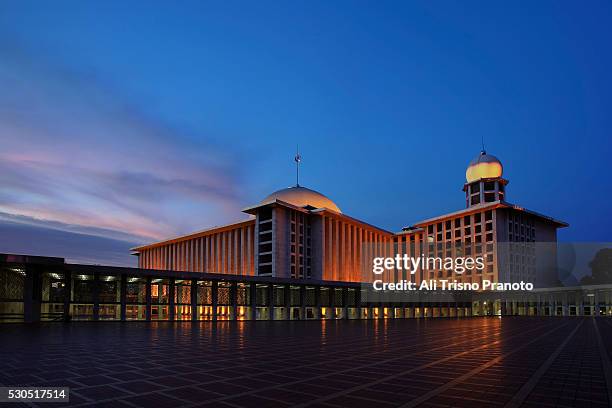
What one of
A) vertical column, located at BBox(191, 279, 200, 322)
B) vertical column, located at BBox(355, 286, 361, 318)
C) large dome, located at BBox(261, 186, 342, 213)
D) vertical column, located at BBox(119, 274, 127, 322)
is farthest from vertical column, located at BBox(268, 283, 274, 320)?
large dome, located at BBox(261, 186, 342, 213)

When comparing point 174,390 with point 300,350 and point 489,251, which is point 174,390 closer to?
point 300,350

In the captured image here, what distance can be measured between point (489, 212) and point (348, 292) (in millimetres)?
48699

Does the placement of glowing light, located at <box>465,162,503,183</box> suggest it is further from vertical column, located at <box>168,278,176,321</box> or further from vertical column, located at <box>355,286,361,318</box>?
vertical column, located at <box>168,278,176,321</box>

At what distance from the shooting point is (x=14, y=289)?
3691cm

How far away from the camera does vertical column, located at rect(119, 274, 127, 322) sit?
4241 centimetres

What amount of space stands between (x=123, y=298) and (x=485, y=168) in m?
91.1

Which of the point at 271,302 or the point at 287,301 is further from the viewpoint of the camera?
the point at 287,301

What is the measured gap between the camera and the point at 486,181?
111 m

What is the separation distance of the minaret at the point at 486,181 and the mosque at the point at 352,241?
0.22 metres

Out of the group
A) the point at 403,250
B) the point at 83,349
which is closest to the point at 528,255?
the point at 403,250

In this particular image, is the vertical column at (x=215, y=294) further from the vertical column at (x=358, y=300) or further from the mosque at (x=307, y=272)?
the vertical column at (x=358, y=300)

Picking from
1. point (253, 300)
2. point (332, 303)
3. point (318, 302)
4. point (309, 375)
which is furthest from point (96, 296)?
point (309, 375)

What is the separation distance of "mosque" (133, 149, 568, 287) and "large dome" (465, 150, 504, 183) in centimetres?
22

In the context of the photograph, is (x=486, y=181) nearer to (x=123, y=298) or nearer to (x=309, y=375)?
(x=123, y=298)
